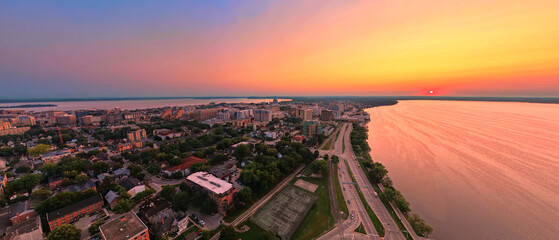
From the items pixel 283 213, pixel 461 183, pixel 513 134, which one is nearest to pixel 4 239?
pixel 283 213

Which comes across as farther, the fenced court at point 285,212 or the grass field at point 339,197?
the grass field at point 339,197

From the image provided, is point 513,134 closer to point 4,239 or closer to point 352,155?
point 352,155

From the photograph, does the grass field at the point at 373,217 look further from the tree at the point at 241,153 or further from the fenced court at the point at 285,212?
the tree at the point at 241,153

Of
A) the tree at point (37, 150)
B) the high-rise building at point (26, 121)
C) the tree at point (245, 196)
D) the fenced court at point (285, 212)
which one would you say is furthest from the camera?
the high-rise building at point (26, 121)

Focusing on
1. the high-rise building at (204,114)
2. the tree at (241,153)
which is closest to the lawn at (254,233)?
the tree at (241,153)

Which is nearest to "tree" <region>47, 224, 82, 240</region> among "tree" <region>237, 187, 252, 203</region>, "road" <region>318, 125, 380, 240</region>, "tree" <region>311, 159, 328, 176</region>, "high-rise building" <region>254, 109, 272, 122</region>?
"tree" <region>237, 187, 252, 203</region>

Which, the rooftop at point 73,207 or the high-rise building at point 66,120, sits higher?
the high-rise building at point 66,120

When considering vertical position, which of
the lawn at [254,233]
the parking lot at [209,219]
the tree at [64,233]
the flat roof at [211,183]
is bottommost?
the lawn at [254,233]
